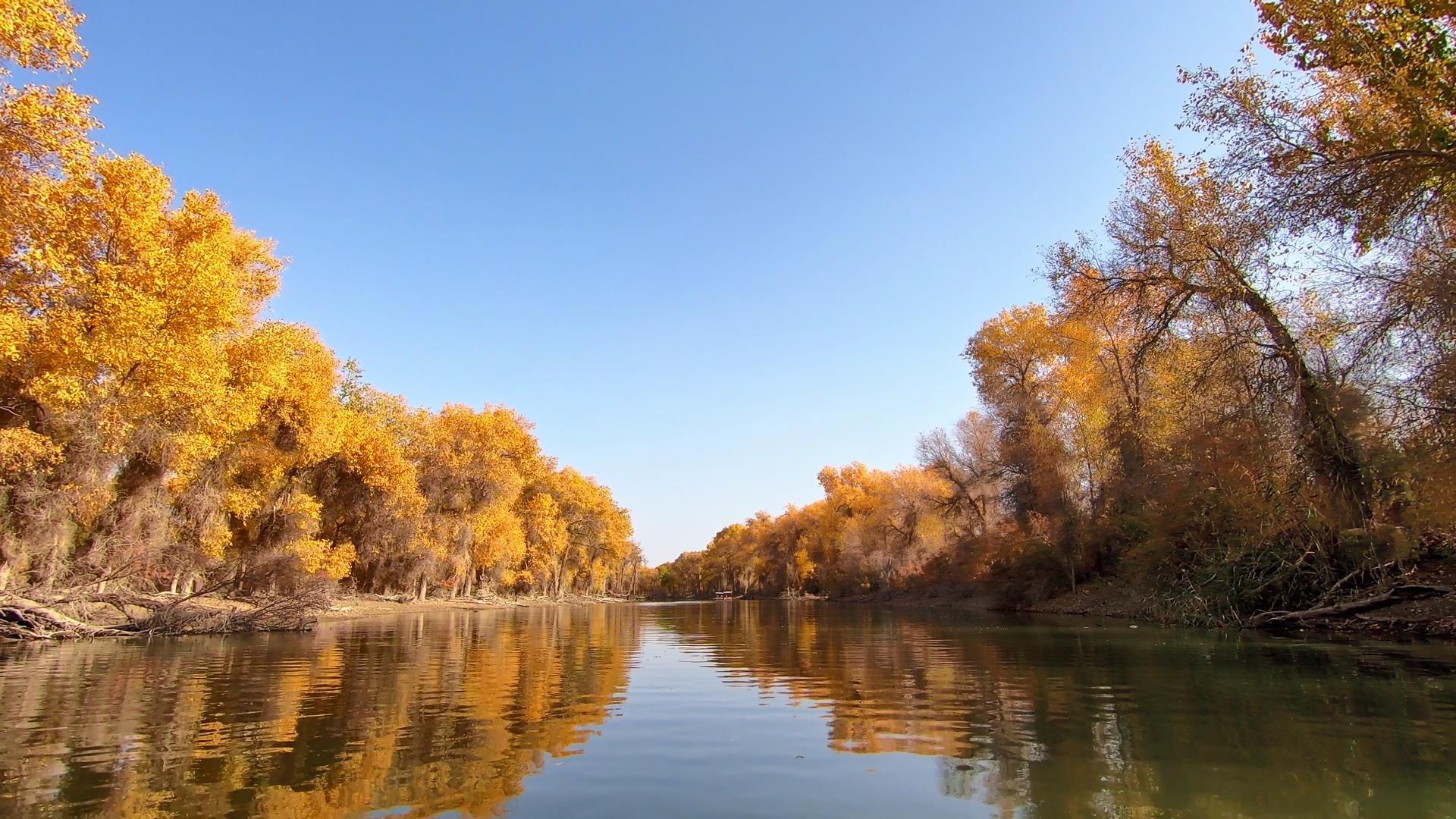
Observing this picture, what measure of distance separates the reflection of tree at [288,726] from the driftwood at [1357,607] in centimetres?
1669

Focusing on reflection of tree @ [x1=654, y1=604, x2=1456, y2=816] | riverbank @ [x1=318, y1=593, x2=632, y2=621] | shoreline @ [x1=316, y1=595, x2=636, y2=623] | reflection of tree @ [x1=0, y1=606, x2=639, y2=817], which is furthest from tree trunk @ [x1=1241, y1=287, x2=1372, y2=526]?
shoreline @ [x1=316, y1=595, x2=636, y2=623]

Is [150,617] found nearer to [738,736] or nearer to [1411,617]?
[738,736]

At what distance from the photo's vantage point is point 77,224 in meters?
17.8

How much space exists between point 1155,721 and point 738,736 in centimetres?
402

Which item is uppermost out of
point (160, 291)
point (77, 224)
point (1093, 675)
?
point (77, 224)

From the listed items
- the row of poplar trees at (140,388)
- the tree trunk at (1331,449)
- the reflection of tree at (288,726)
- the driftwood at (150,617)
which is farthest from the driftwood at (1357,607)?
the row of poplar trees at (140,388)

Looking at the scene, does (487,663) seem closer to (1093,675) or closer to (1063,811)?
(1093,675)

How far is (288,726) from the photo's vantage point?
675cm

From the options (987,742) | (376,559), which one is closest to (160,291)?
(987,742)

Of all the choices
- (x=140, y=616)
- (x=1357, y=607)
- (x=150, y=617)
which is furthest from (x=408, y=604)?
(x=1357, y=607)

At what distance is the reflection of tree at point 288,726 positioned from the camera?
4648mm

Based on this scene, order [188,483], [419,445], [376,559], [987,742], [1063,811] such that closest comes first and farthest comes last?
[1063,811] < [987,742] < [188,483] < [376,559] < [419,445]

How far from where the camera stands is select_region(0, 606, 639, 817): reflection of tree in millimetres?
4648

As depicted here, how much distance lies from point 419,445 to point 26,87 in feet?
111
